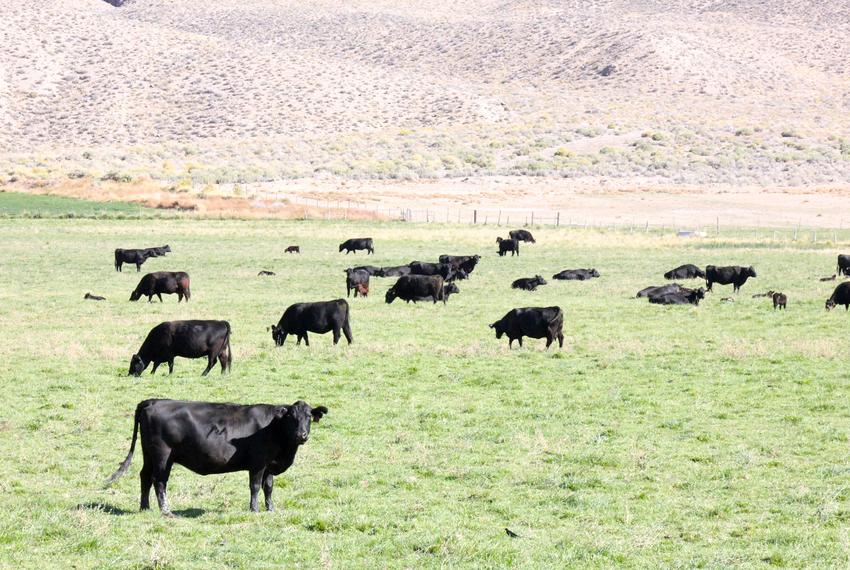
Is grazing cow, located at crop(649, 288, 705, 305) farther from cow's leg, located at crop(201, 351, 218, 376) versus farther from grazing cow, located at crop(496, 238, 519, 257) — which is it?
grazing cow, located at crop(496, 238, 519, 257)

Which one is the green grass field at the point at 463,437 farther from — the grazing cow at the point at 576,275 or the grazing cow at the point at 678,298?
the grazing cow at the point at 576,275

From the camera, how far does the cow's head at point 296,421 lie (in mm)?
12078

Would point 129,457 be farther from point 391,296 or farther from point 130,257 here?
point 130,257

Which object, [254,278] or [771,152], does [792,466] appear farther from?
[771,152]

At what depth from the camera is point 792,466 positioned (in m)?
15.0

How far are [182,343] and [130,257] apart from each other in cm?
2536

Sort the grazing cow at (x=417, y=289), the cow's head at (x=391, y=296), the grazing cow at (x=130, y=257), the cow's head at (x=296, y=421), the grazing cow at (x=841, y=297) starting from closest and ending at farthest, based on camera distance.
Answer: the cow's head at (x=296, y=421)
the grazing cow at (x=841, y=297)
the grazing cow at (x=417, y=289)
the cow's head at (x=391, y=296)
the grazing cow at (x=130, y=257)

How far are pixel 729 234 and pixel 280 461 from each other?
60.2 metres

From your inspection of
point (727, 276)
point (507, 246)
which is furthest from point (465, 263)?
point (507, 246)

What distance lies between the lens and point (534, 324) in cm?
2534

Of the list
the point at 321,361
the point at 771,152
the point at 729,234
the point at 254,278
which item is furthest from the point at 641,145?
the point at 321,361

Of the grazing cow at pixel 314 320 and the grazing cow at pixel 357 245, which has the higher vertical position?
the grazing cow at pixel 314 320

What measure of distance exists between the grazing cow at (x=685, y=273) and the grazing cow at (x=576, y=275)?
276 centimetres

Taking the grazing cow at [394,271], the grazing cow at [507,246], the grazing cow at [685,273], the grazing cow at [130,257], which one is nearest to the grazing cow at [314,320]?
the grazing cow at [394,271]
